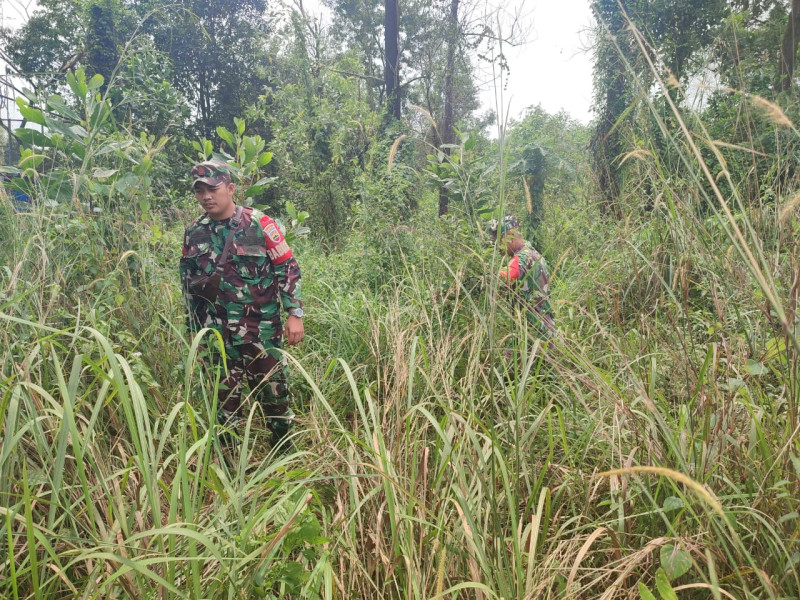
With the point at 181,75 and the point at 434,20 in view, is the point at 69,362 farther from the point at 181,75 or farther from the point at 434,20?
the point at 434,20

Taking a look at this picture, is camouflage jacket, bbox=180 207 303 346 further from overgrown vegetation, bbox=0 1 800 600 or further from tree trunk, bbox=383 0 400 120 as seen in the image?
tree trunk, bbox=383 0 400 120

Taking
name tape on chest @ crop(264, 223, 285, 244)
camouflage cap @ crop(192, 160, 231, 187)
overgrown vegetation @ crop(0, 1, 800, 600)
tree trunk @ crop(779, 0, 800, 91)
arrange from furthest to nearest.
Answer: name tape on chest @ crop(264, 223, 285, 244) < camouflage cap @ crop(192, 160, 231, 187) < tree trunk @ crop(779, 0, 800, 91) < overgrown vegetation @ crop(0, 1, 800, 600)

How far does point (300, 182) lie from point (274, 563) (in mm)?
6578

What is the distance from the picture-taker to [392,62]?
843cm

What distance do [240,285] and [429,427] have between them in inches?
51.2

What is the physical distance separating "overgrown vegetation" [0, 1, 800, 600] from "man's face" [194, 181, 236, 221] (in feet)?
0.92

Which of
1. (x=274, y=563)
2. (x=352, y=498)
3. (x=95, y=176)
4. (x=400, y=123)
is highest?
(x=400, y=123)

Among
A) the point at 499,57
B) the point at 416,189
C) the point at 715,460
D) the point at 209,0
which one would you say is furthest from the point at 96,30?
the point at 715,460


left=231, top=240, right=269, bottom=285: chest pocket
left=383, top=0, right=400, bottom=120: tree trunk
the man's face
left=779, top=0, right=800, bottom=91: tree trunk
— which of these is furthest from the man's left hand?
left=383, top=0, right=400, bottom=120: tree trunk

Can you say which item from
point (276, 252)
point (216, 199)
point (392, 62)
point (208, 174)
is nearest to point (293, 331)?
point (276, 252)

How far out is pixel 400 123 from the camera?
24.5 ft

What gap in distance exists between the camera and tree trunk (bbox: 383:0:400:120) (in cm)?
808

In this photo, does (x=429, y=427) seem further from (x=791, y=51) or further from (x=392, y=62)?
(x=392, y=62)

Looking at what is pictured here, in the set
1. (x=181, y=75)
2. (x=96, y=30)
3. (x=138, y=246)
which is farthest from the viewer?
(x=181, y=75)
